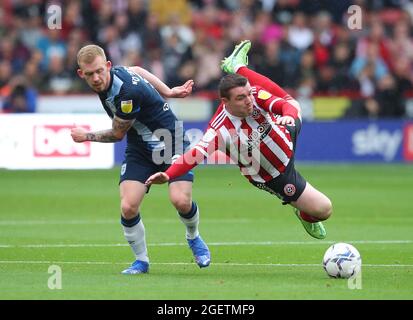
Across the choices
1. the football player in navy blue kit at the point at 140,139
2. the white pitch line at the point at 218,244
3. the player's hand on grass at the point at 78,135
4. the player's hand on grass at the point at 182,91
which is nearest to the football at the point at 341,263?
the football player in navy blue kit at the point at 140,139

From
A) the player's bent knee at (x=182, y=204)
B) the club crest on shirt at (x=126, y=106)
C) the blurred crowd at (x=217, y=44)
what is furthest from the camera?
the blurred crowd at (x=217, y=44)

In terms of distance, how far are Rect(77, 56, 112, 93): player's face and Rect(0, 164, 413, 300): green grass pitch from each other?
173cm

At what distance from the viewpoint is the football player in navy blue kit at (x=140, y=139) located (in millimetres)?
10562

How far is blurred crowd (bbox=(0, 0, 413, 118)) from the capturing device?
2497 cm

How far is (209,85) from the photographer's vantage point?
83.2ft

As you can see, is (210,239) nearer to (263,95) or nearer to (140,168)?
(140,168)

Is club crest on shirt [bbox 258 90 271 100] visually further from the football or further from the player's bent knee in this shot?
the football

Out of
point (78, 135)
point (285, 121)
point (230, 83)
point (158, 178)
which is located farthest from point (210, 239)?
point (158, 178)

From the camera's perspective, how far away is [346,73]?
Result: 25641mm

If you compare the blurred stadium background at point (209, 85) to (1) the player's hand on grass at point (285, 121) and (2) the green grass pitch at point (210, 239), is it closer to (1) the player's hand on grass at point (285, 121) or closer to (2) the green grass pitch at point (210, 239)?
(2) the green grass pitch at point (210, 239)

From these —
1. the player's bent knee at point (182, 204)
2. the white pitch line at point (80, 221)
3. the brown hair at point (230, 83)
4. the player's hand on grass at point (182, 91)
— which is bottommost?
the white pitch line at point (80, 221)

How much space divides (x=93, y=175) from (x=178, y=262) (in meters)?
10.7
